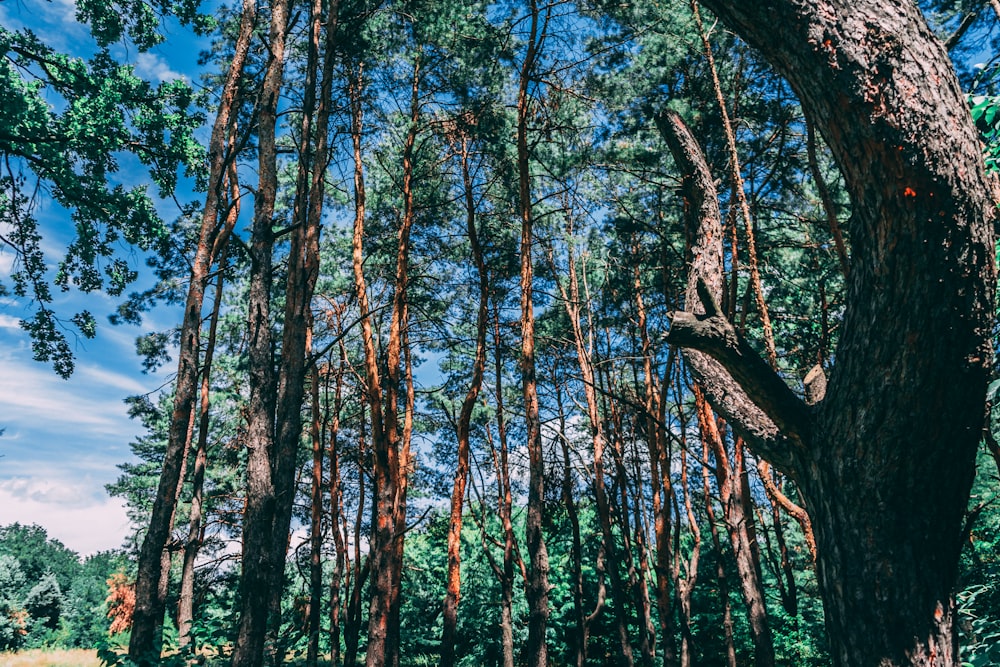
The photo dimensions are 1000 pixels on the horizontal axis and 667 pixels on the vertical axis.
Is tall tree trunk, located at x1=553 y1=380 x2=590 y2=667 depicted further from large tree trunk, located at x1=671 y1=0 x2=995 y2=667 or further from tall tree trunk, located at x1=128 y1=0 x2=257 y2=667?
large tree trunk, located at x1=671 y1=0 x2=995 y2=667

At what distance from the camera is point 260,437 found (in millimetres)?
4957

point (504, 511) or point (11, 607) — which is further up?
point (504, 511)

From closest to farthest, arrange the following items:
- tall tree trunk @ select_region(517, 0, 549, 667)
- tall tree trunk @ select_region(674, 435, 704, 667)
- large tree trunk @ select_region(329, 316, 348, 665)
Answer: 1. tall tree trunk @ select_region(517, 0, 549, 667)
2. tall tree trunk @ select_region(674, 435, 704, 667)
3. large tree trunk @ select_region(329, 316, 348, 665)

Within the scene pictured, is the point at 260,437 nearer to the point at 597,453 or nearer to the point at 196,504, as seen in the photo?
the point at 597,453

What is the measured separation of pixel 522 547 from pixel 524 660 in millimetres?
3585

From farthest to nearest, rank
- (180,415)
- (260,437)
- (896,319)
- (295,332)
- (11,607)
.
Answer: (11,607) < (180,415) < (295,332) < (260,437) < (896,319)

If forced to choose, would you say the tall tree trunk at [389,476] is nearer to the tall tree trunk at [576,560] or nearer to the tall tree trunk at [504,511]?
the tall tree trunk at [504,511]

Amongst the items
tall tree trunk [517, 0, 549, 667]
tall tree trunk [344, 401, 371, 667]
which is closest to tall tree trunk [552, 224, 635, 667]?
tall tree trunk [517, 0, 549, 667]

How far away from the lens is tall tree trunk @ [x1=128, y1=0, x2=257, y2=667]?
6491mm

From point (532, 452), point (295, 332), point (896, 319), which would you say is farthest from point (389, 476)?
point (896, 319)

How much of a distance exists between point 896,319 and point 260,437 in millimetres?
4752

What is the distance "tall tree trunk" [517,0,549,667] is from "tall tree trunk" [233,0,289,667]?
3535 mm

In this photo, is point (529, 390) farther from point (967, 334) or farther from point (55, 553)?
point (55, 553)

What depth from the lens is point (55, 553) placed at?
105ft
